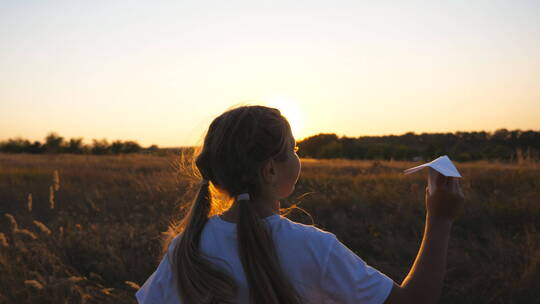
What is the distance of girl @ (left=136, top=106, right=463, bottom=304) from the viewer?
3.72 ft

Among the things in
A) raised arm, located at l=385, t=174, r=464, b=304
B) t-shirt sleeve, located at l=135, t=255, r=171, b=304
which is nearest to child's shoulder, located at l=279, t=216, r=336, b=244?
raised arm, located at l=385, t=174, r=464, b=304

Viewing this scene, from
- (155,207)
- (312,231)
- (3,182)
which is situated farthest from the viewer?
(3,182)

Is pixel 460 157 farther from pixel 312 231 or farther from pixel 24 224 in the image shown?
pixel 312 231

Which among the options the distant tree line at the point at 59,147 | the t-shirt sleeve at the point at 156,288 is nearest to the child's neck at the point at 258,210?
the t-shirt sleeve at the point at 156,288

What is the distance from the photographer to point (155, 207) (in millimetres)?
7125

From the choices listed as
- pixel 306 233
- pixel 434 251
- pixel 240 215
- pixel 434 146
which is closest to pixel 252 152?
pixel 240 215

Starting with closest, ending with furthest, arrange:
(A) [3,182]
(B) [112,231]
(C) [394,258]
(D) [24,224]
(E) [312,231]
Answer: (E) [312,231]
(C) [394,258]
(B) [112,231]
(D) [24,224]
(A) [3,182]

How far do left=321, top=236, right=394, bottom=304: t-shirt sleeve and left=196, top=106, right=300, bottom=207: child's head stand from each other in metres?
0.29

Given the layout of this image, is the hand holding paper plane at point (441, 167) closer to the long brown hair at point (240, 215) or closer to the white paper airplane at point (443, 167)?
the white paper airplane at point (443, 167)

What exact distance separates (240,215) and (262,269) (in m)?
0.16

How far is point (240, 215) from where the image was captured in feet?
4.04

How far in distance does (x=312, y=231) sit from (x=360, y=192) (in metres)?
6.18

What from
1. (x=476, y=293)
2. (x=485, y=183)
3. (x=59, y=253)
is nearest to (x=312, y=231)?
(x=476, y=293)

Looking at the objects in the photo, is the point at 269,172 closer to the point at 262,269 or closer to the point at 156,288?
the point at 262,269
